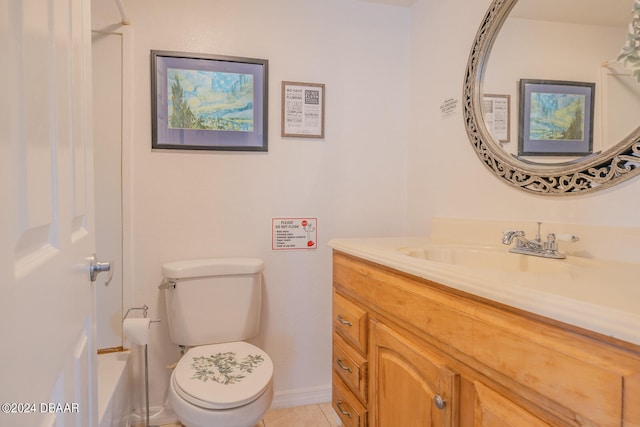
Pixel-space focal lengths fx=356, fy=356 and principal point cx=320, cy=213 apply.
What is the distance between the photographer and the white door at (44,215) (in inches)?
16.3

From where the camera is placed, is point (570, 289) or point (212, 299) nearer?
point (570, 289)

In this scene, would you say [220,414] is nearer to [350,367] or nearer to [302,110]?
[350,367]

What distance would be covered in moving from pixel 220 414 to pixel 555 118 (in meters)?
1.51

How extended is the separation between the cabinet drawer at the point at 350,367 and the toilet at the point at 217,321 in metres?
0.28

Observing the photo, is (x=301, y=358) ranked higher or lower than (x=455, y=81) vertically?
lower

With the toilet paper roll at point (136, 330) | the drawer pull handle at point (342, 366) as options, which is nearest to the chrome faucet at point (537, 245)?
the drawer pull handle at point (342, 366)

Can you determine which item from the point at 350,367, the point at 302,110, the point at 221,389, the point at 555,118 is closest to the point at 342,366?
the point at 350,367

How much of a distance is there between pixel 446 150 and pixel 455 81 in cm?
32

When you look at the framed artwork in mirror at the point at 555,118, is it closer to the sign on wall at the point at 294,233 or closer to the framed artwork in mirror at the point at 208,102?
the sign on wall at the point at 294,233

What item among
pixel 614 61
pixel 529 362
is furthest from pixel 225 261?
pixel 614 61

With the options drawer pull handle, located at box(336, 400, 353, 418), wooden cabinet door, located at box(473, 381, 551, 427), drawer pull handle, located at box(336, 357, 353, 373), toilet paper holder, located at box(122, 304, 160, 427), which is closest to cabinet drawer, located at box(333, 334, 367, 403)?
drawer pull handle, located at box(336, 357, 353, 373)

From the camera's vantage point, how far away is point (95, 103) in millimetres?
1692

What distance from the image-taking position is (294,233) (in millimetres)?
1958

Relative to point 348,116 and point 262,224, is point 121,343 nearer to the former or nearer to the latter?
point 262,224
